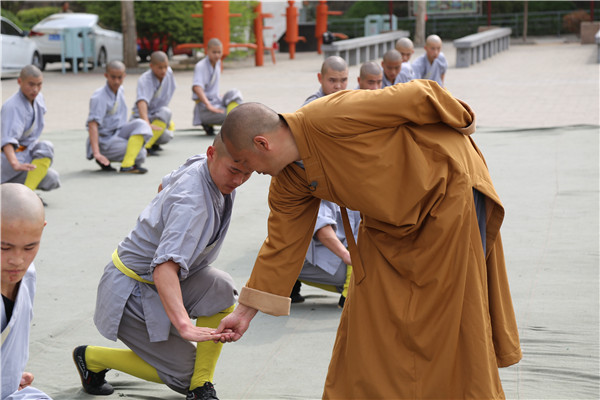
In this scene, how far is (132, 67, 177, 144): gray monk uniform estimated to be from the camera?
888cm

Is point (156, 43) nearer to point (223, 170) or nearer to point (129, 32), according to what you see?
point (129, 32)

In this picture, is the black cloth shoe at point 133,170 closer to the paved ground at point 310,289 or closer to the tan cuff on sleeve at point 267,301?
the paved ground at point 310,289

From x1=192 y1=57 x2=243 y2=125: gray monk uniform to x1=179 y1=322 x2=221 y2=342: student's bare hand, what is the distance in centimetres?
744

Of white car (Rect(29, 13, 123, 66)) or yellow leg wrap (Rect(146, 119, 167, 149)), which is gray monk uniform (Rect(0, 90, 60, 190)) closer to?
yellow leg wrap (Rect(146, 119, 167, 149))

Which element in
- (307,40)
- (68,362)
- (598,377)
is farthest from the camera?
(307,40)

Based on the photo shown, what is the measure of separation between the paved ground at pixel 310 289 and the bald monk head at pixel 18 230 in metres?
1.20

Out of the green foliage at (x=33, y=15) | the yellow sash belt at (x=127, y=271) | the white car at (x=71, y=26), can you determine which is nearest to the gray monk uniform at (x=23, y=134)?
the yellow sash belt at (x=127, y=271)

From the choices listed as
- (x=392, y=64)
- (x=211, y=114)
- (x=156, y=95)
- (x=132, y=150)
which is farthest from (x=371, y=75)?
(x=211, y=114)

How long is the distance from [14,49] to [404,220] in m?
15.9

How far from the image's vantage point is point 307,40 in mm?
26375

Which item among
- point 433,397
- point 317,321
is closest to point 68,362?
point 317,321

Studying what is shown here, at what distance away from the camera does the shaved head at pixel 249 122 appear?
248 cm

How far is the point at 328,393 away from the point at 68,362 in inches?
56.1

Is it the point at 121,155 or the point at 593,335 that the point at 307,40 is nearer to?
the point at 121,155
